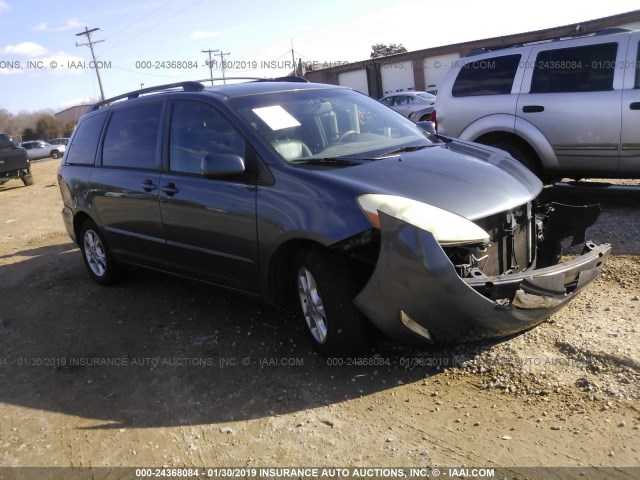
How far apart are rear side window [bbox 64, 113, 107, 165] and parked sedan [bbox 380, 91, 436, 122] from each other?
1544cm

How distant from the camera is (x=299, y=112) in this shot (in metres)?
4.15

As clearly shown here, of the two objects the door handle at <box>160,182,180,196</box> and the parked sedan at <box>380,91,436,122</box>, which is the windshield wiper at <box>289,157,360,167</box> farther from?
the parked sedan at <box>380,91,436,122</box>

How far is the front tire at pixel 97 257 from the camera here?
5.60 metres

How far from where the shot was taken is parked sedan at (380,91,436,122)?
20200 mm

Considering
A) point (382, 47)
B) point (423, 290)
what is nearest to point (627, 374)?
point (423, 290)

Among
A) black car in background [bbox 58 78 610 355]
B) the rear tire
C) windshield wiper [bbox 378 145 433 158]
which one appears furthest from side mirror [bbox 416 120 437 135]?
the rear tire

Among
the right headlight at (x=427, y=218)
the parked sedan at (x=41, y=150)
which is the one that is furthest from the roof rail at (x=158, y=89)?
the parked sedan at (x=41, y=150)

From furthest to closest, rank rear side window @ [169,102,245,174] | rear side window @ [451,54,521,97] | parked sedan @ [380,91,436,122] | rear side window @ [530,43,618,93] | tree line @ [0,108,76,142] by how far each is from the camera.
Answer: tree line @ [0,108,76,142], parked sedan @ [380,91,436,122], rear side window @ [451,54,521,97], rear side window @ [530,43,618,93], rear side window @ [169,102,245,174]

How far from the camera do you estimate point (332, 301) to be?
3320 mm

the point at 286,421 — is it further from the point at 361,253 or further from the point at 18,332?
the point at 18,332

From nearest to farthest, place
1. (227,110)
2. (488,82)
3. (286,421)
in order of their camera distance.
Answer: (286,421), (227,110), (488,82)

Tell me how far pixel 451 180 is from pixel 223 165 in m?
1.45

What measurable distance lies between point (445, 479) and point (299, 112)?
8.82 ft

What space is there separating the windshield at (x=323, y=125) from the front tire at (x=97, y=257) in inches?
95.1
